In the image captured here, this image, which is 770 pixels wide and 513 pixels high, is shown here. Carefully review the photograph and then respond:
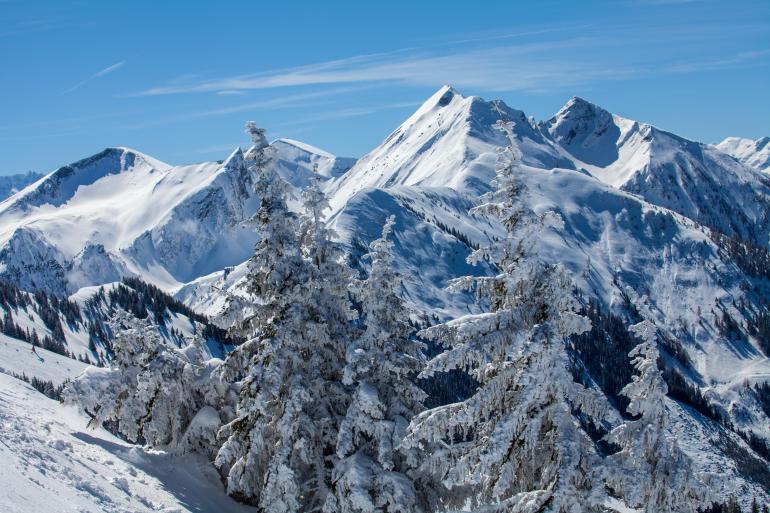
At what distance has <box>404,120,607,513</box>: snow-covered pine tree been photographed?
13758 millimetres

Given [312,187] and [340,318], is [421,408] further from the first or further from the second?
[312,187]

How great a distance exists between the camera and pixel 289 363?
23000 mm

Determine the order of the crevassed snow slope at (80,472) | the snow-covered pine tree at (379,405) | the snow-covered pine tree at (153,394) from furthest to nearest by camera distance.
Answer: the snow-covered pine tree at (153,394) < the snow-covered pine tree at (379,405) < the crevassed snow slope at (80,472)

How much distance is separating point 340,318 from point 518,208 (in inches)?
421

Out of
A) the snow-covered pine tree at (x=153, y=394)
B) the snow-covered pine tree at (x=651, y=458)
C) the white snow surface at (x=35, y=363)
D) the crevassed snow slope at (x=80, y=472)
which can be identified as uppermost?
the snow-covered pine tree at (x=651, y=458)

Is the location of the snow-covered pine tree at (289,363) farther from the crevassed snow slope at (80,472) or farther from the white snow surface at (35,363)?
the white snow surface at (35,363)

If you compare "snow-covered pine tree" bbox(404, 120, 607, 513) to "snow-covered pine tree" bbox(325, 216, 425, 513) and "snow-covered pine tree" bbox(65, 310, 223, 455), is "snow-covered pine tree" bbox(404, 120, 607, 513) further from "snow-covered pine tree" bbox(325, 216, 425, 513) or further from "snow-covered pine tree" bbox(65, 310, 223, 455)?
"snow-covered pine tree" bbox(65, 310, 223, 455)

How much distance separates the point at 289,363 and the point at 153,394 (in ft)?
24.6

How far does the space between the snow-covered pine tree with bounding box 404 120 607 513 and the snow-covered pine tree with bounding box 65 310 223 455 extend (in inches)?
559

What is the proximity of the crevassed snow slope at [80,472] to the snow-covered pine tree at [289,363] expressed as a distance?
255 centimetres

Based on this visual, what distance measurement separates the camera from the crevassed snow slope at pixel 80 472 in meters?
16.8

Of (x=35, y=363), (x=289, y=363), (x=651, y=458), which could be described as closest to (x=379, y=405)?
(x=289, y=363)

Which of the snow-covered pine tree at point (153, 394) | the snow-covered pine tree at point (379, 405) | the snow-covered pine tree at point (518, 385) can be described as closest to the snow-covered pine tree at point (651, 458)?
the snow-covered pine tree at point (518, 385)

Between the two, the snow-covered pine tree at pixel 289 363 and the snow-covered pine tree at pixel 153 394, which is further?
the snow-covered pine tree at pixel 153 394
